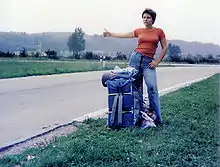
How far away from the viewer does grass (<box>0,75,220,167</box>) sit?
485 centimetres

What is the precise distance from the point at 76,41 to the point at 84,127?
5168cm

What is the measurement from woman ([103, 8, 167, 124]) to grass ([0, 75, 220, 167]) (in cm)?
63

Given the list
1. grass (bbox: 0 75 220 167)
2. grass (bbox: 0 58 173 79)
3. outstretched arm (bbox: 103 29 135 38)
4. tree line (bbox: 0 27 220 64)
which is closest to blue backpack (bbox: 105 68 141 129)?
grass (bbox: 0 75 220 167)

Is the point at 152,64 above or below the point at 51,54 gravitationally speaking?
above

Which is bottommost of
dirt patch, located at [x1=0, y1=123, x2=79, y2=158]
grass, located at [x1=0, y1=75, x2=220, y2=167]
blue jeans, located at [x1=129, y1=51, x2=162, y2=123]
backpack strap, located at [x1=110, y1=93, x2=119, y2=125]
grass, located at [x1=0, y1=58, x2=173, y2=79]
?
grass, located at [x1=0, y1=58, x2=173, y2=79]

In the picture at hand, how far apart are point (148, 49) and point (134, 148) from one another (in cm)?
198

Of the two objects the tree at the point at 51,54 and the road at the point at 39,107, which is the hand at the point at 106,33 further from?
the tree at the point at 51,54

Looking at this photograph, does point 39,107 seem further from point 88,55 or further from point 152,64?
point 88,55

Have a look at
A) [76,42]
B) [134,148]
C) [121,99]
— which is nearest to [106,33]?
[121,99]

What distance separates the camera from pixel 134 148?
17.8 ft

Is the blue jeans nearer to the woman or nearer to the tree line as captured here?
the woman

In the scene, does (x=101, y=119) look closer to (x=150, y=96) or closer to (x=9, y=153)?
(x=150, y=96)

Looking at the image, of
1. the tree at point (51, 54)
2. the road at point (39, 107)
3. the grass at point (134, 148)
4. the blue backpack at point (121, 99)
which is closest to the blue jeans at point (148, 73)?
the blue backpack at point (121, 99)

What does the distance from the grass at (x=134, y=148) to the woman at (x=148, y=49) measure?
2.08 ft
